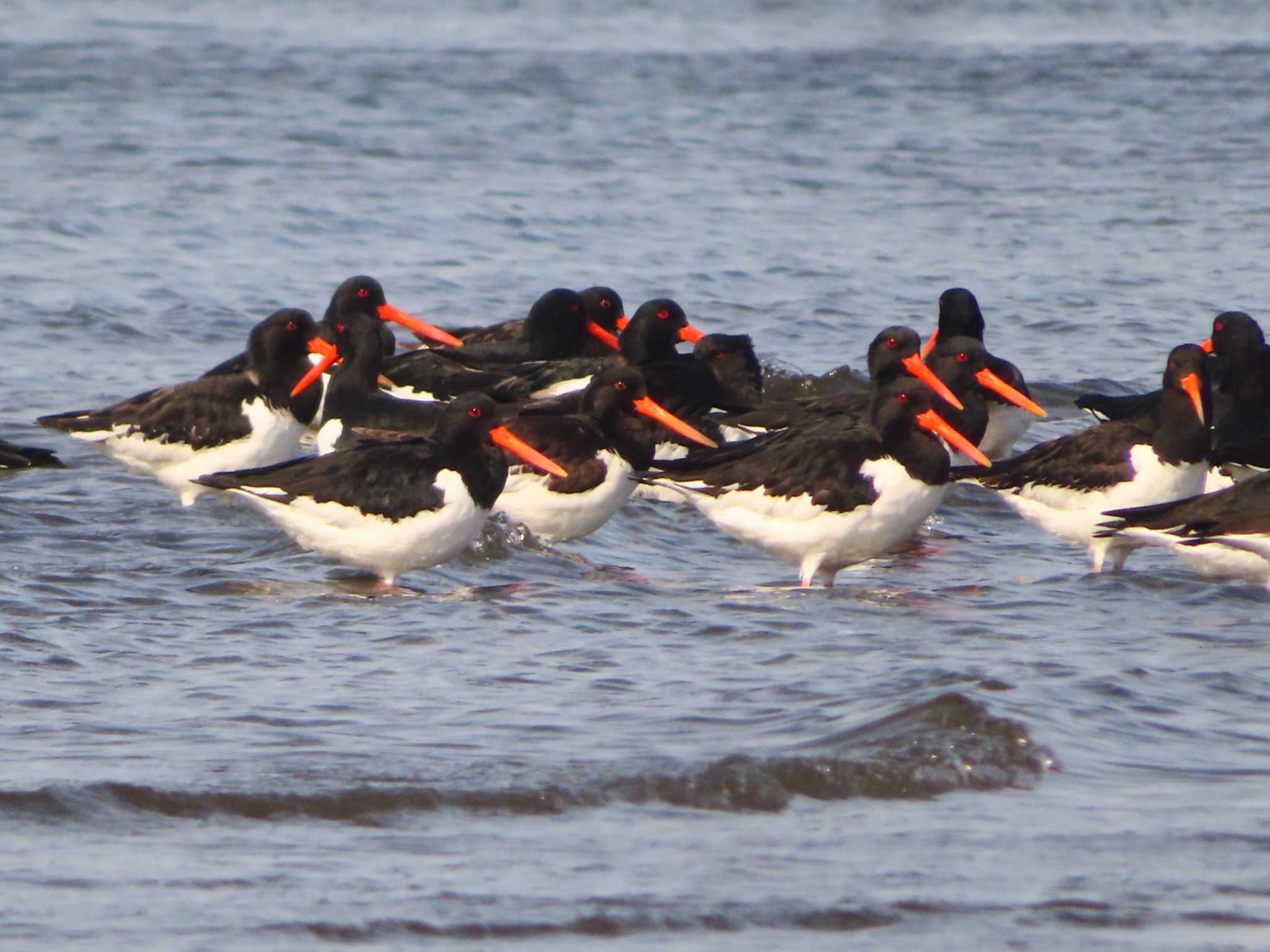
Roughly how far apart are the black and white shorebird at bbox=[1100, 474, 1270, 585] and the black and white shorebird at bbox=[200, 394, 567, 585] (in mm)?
Answer: 2622

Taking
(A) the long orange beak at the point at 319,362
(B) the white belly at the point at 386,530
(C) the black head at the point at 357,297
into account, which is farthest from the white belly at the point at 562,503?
(C) the black head at the point at 357,297

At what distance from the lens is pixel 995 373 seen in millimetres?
10805

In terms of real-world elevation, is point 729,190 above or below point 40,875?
above

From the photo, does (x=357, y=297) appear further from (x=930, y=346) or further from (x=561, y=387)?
(x=930, y=346)

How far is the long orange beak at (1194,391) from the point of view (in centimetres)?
912

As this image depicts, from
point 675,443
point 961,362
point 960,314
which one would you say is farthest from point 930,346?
point 675,443

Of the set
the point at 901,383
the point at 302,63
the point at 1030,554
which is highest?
the point at 302,63

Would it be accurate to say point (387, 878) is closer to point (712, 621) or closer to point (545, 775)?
point (545, 775)

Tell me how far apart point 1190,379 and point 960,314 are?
2538mm

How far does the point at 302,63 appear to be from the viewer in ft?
92.2

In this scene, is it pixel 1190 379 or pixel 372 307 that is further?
pixel 372 307

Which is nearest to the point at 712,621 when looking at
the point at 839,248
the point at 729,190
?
the point at 839,248

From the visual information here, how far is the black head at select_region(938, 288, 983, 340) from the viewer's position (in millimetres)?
11617

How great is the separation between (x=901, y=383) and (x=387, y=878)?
13.4ft
